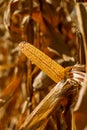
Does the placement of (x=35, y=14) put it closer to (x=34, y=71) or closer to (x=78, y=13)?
(x=34, y=71)

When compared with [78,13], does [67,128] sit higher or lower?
lower

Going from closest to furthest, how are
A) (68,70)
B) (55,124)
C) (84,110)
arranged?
1. (84,110)
2. (68,70)
3. (55,124)

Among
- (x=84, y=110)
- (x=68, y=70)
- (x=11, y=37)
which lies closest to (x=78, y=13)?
(x=68, y=70)

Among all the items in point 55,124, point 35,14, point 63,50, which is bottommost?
point 55,124

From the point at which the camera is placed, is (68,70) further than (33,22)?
No

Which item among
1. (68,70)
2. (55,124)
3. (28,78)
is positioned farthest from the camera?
(28,78)

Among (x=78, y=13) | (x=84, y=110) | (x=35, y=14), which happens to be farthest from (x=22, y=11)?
(x=84, y=110)
